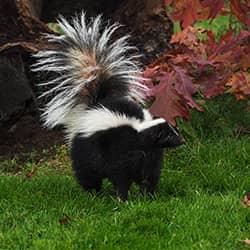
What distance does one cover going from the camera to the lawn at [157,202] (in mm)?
4488

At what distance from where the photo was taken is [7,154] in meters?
6.77

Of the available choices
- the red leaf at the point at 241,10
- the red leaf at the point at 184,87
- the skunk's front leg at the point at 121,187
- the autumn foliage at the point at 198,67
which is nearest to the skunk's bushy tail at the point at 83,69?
the autumn foliage at the point at 198,67

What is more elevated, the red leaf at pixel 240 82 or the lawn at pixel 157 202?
the red leaf at pixel 240 82

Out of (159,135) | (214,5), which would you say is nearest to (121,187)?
(159,135)

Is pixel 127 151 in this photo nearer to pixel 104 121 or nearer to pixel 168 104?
pixel 104 121

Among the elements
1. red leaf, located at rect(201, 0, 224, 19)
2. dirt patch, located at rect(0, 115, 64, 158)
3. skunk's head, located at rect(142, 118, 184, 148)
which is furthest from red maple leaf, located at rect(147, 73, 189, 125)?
dirt patch, located at rect(0, 115, 64, 158)

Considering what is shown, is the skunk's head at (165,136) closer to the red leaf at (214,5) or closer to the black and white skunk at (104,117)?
the black and white skunk at (104,117)

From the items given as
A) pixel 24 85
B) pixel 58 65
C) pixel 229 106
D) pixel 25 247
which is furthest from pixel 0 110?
pixel 25 247

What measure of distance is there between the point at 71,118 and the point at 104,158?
0.45 meters

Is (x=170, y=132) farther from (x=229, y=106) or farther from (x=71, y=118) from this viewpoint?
(x=229, y=106)

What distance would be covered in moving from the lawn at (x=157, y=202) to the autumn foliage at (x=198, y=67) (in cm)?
65

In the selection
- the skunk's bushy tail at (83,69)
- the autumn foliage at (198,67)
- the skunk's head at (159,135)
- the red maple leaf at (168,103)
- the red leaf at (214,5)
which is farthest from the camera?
the skunk's bushy tail at (83,69)

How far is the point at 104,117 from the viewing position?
534cm

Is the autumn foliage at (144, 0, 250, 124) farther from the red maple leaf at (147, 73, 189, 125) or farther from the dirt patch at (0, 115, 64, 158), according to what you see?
the dirt patch at (0, 115, 64, 158)
